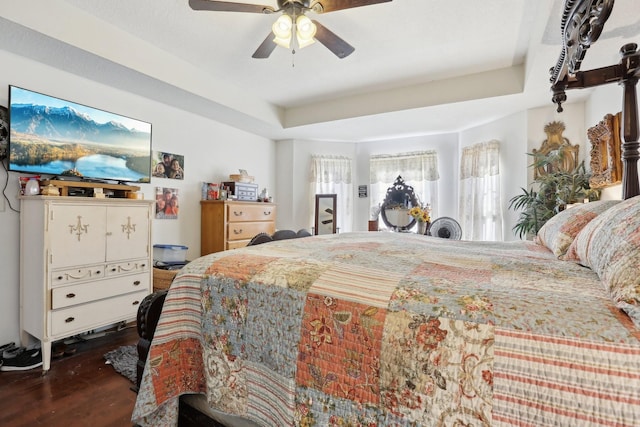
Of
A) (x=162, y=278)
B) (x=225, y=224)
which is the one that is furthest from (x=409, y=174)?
(x=162, y=278)

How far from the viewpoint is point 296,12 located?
206 cm

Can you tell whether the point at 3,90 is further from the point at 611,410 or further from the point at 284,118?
the point at 611,410

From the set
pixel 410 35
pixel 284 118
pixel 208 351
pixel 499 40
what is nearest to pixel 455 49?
pixel 499 40

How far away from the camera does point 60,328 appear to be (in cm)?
213

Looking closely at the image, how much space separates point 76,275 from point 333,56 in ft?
9.38

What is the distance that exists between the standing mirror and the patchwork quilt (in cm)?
379

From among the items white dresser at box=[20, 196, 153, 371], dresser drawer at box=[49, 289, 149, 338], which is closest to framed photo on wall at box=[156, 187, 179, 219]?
white dresser at box=[20, 196, 153, 371]

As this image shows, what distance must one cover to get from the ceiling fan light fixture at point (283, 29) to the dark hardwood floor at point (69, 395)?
2.48 meters

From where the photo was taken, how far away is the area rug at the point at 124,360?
6.57 feet

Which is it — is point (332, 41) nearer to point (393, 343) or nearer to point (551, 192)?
point (393, 343)

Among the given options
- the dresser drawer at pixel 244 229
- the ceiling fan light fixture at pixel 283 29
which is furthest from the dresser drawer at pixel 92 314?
the ceiling fan light fixture at pixel 283 29

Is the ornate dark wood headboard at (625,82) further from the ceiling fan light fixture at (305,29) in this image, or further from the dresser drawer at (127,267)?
the dresser drawer at (127,267)

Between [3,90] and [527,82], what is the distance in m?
4.42

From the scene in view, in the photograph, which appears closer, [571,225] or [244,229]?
[571,225]
